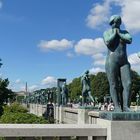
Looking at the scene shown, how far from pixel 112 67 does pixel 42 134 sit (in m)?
1.84

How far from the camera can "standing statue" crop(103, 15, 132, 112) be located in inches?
342

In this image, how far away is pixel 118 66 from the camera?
28.7 feet

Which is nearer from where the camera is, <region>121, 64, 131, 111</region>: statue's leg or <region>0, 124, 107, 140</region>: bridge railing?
<region>0, 124, 107, 140</region>: bridge railing

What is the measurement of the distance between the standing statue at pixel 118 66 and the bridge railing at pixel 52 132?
70 cm

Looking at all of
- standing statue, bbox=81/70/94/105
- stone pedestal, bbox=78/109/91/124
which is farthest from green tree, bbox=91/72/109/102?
stone pedestal, bbox=78/109/91/124

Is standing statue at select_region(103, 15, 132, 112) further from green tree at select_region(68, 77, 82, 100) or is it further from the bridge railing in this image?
green tree at select_region(68, 77, 82, 100)

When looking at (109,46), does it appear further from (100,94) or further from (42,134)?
(100,94)

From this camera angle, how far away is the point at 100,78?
122438 millimetres

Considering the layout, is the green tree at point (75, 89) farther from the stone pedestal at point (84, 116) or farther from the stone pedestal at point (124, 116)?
the stone pedestal at point (124, 116)

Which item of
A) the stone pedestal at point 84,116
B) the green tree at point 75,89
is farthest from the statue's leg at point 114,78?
the green tree at point 75,89

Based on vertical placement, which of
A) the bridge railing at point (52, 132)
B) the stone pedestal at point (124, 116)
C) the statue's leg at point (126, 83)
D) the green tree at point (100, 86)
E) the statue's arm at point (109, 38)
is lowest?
the bridge railing at point (52, 132)

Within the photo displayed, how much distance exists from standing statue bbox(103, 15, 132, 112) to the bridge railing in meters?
0.70

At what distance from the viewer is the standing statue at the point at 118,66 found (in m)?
8.69

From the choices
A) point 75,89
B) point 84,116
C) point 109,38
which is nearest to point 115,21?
point 109,38
